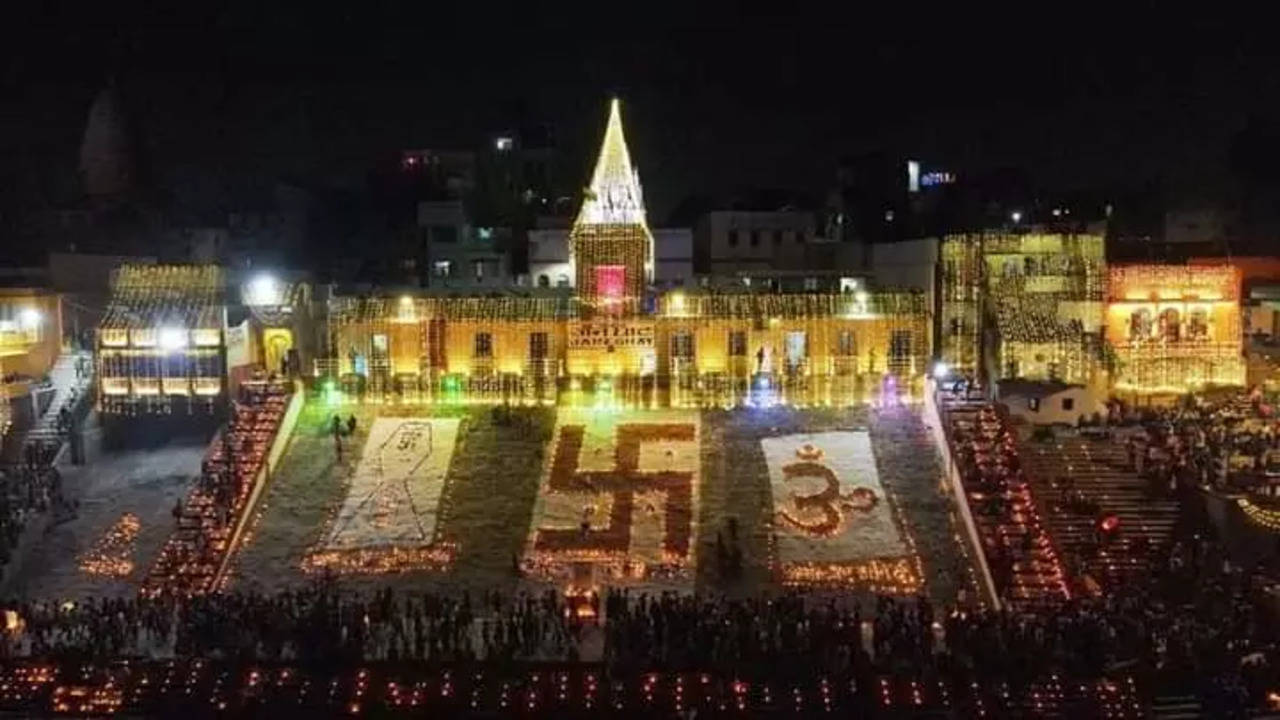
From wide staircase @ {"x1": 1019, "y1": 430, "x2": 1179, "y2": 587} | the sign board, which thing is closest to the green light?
the sign board

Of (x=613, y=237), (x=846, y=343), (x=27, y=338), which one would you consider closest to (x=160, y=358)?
(x=27, y=338)

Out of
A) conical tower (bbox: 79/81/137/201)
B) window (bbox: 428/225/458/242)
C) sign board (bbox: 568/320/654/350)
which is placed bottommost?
sign board (bbox: 568/320/654/350)

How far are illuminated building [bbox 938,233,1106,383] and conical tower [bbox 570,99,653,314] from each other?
947cm

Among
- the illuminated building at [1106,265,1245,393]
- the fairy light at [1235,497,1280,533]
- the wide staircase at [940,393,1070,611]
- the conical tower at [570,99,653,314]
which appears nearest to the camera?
the wide staircase at [940,393,1070,611]

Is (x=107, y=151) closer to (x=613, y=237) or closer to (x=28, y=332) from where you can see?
(x=28, y=332)

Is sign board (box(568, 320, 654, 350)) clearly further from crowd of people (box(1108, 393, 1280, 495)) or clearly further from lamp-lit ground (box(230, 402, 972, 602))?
crowd of people (box(1108, 393, 1280, 495))

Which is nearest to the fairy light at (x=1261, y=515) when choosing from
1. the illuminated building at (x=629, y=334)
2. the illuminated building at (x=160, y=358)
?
the illuminated building at (x=629, y=334)

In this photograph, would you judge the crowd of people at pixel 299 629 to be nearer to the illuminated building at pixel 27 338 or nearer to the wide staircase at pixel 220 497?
the wide staircase at pixel 220 497

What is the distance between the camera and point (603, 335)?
4553cm

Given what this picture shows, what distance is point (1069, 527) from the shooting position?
34688 millimetres

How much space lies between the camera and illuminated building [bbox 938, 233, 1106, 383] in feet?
145

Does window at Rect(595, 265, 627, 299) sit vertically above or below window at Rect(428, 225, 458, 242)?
below

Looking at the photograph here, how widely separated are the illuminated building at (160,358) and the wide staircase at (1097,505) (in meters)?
21.5

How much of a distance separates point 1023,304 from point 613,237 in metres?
12.1
